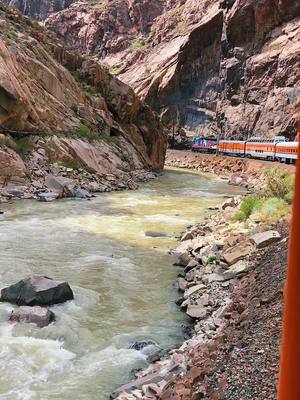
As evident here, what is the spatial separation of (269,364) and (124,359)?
3.09m

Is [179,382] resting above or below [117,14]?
below

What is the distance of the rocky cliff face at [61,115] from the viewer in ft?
90.2

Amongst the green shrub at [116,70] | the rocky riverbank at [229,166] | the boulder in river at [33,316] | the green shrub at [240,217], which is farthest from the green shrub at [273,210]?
the green shrub at [116,70]

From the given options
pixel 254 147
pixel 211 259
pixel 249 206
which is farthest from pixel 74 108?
pixel 211 259

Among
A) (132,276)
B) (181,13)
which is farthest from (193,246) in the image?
(181,13)

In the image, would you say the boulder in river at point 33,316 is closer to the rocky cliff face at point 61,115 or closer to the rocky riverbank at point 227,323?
the rocky riverbank at point 227,323

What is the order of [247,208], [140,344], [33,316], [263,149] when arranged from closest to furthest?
1. [140,344]
2. [33,316]
3. [247,208]
4. [263,149]

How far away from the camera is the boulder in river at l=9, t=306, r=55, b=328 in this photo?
8766mm

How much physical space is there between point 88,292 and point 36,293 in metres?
1.42

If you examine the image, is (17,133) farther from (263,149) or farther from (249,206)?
(263,149)

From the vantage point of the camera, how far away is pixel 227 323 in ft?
26.3

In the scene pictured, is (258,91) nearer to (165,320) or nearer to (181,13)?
(181,13)

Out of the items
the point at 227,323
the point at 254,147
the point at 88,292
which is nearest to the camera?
the point at 227,323

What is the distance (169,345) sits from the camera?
837 cm
